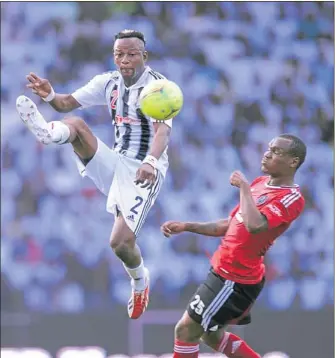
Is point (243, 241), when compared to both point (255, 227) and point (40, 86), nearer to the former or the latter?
point (255, 227)

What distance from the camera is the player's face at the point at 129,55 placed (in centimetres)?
705

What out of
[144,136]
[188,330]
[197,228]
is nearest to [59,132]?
[144,136]

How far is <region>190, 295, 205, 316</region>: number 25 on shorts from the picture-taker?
7.13 meters

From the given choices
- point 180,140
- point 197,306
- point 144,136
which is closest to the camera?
point 197,306

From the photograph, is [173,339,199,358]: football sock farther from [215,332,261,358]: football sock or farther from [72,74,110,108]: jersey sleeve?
[72,74,110,108]: jersey sleeve

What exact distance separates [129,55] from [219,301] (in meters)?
1.81

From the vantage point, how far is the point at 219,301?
7.12 meters

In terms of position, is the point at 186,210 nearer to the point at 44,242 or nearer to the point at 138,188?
the point at 44,242

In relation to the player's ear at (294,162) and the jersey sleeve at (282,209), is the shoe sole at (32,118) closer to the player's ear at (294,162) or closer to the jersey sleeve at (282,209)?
the jersey sleeve at (282,209)

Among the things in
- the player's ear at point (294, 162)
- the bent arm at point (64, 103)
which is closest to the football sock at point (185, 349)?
the player's ear at point (294, 162)

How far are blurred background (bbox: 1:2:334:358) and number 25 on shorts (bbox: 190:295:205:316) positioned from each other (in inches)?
180

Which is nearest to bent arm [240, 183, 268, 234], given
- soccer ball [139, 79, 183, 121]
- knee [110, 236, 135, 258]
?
soccer ball [139, 79, 183, 121]

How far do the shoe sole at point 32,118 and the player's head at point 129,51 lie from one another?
75 cm

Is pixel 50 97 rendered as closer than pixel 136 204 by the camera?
Yes
